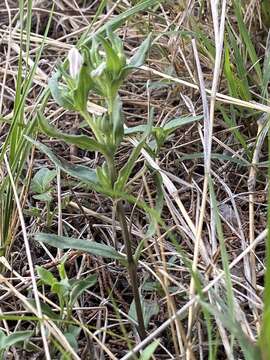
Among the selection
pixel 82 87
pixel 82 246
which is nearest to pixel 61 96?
pixel 82 87

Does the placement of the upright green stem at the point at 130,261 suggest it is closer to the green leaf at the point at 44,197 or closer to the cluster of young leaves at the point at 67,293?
the cluster of young leaves at the point at 67,293

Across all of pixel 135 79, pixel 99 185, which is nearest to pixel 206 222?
pixel 99 185

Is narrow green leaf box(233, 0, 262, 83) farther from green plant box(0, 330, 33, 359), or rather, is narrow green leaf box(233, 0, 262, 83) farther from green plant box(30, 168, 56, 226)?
green plant box(0, 330, 33, 359)

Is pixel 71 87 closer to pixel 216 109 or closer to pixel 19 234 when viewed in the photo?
pixel 19 234

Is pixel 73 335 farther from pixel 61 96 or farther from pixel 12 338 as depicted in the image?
pixel 61 96

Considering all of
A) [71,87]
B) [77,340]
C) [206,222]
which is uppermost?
[71,87]

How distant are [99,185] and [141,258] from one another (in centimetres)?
23

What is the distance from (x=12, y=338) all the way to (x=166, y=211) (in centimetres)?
40

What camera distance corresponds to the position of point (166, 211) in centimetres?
134

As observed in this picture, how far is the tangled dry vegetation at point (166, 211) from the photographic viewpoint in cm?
106

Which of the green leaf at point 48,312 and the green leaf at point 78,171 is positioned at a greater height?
the green leaf at point 78,171

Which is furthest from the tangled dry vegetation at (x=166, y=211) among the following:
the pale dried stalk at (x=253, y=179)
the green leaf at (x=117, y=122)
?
the green leaf at (x=117, y=122)

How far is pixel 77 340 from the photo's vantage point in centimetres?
112

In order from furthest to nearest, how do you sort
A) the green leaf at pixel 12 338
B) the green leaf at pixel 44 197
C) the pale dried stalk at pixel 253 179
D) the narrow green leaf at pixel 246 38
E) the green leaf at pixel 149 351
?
the narrow green leaf at pixel 246 38 → the green leaf at pixel 44 197 → the pale dried stalk at pixel 253 179 → the green leaf at pixel 12 338 → the green leaf at pixel 149 351
